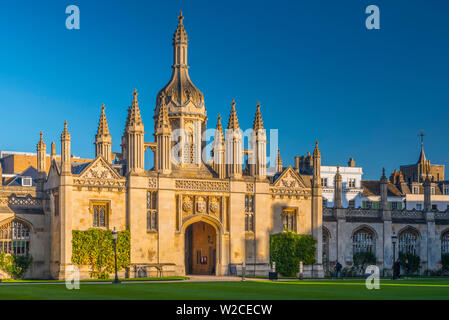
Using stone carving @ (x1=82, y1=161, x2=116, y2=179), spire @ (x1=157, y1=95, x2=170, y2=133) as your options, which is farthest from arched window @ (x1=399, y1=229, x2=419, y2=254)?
stone carving @ (x1=82, y1=161, x2=116, y2=179)

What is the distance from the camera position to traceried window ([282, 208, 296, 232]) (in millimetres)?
73406

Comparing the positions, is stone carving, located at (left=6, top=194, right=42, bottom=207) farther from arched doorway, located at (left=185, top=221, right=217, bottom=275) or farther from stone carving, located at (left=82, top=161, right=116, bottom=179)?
arched doorway, located at (left=185, top=221, right=217, bottom=275)

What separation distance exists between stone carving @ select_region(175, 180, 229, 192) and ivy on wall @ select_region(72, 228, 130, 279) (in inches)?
229

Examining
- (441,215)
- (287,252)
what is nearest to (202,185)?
(287,252)

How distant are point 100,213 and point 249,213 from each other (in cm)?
1258

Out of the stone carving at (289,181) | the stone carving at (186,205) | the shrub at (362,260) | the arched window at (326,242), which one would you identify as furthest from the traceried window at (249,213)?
the shrub at (362,260)

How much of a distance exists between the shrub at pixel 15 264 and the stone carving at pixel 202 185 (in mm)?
12640

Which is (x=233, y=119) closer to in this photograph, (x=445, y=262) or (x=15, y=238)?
(x=15, y=238)

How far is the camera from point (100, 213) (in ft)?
215

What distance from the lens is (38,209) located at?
65.9 metres

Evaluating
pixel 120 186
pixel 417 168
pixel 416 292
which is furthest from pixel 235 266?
pixel 417 168

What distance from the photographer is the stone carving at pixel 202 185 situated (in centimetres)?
6825

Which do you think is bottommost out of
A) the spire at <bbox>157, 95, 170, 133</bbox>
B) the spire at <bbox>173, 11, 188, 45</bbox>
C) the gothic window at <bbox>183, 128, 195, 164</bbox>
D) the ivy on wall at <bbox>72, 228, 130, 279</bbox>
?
the ivy on wall at <bbox>72, 228, 130, 279</bbox>
